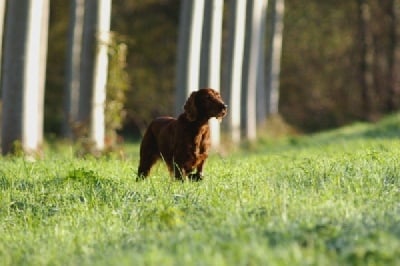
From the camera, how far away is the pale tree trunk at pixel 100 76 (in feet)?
53.7

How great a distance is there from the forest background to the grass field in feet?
84.7

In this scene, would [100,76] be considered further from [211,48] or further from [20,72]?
[211,48]

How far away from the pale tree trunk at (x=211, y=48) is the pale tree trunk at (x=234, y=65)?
9.93 ft

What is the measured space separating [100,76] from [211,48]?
4.33 metres

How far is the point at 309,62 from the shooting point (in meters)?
41.2

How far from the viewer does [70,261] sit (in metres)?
5.78

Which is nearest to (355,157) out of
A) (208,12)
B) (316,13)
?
(208,12)

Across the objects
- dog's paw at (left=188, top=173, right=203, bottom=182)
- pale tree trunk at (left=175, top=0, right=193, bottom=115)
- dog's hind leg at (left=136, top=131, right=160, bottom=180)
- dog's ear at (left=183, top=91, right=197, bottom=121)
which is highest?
pale tree trunk at (left=175, top=0, right=193, bottom=115)

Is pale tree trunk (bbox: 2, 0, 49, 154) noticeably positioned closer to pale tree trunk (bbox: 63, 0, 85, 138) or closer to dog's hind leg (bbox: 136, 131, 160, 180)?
dog's hind leg (bbox: 136, 131, 160, 180)

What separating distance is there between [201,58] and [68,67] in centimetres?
592

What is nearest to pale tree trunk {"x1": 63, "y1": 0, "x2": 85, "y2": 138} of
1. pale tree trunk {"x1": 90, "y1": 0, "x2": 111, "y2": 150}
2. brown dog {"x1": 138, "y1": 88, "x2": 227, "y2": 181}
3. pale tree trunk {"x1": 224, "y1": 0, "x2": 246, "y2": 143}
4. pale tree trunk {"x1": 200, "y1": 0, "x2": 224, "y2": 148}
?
pale tree trunk {"x1": 224, "y1": 0, "x2": 246, "y2": 143}

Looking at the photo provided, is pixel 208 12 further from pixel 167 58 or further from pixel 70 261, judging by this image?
pixel 167 58

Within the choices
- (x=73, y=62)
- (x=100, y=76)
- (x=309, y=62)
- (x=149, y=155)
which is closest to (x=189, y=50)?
(x=100, y=76)

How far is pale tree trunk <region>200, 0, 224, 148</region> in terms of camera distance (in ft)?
65.0
